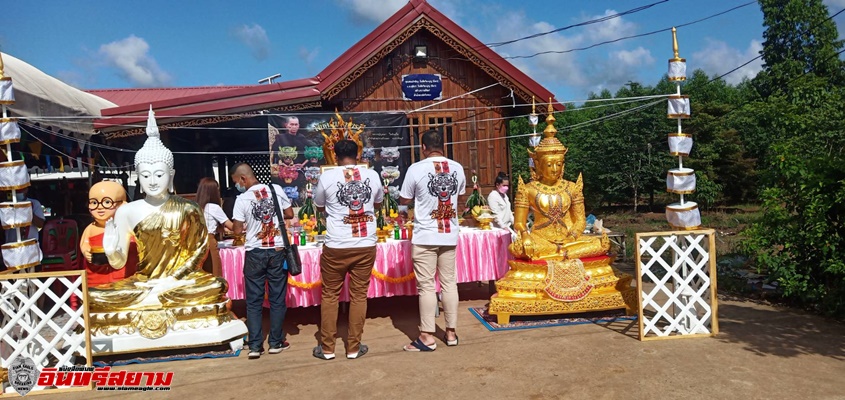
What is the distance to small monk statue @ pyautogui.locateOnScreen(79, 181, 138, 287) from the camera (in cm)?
453

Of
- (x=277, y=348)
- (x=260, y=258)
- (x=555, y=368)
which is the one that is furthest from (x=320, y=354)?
(x=555, y=368)

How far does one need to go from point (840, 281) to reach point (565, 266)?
249cm

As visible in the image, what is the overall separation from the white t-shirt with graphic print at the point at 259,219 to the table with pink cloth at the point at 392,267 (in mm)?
857

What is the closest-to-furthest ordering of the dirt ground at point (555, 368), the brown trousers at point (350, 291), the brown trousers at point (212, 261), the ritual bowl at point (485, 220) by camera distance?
the dirt ground at point (555, 368)
the brown trousers at point (350, 291)
the brown trousers at point (212, 261)
the ritual bowl at point (485, 220)

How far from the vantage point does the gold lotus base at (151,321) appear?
13.4 ft

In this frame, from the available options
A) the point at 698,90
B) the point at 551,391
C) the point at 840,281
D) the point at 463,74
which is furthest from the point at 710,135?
the point at 551,391

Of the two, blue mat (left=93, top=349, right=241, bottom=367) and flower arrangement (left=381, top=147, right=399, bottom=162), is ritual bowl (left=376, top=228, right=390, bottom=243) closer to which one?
blue mat (left=93, top=349, right=241, bottom=367)

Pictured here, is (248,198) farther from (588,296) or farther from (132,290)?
(588,296)

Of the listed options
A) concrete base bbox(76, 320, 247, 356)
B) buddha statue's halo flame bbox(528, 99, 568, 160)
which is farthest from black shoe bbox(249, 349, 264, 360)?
buddha statue's halo flame bbox(528, 99, 568, 160)

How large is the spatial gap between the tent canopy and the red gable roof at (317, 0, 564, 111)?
3387mm

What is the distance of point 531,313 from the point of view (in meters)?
4.75

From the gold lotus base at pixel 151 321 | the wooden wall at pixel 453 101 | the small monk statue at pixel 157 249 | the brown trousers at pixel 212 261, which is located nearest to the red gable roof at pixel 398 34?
the wooden wall at pixel 453 101

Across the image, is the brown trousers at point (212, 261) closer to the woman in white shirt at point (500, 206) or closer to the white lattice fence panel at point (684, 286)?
the woman in white shirt at point (500, 206)

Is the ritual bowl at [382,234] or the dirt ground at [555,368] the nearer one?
the dirt ground at [555,368]
